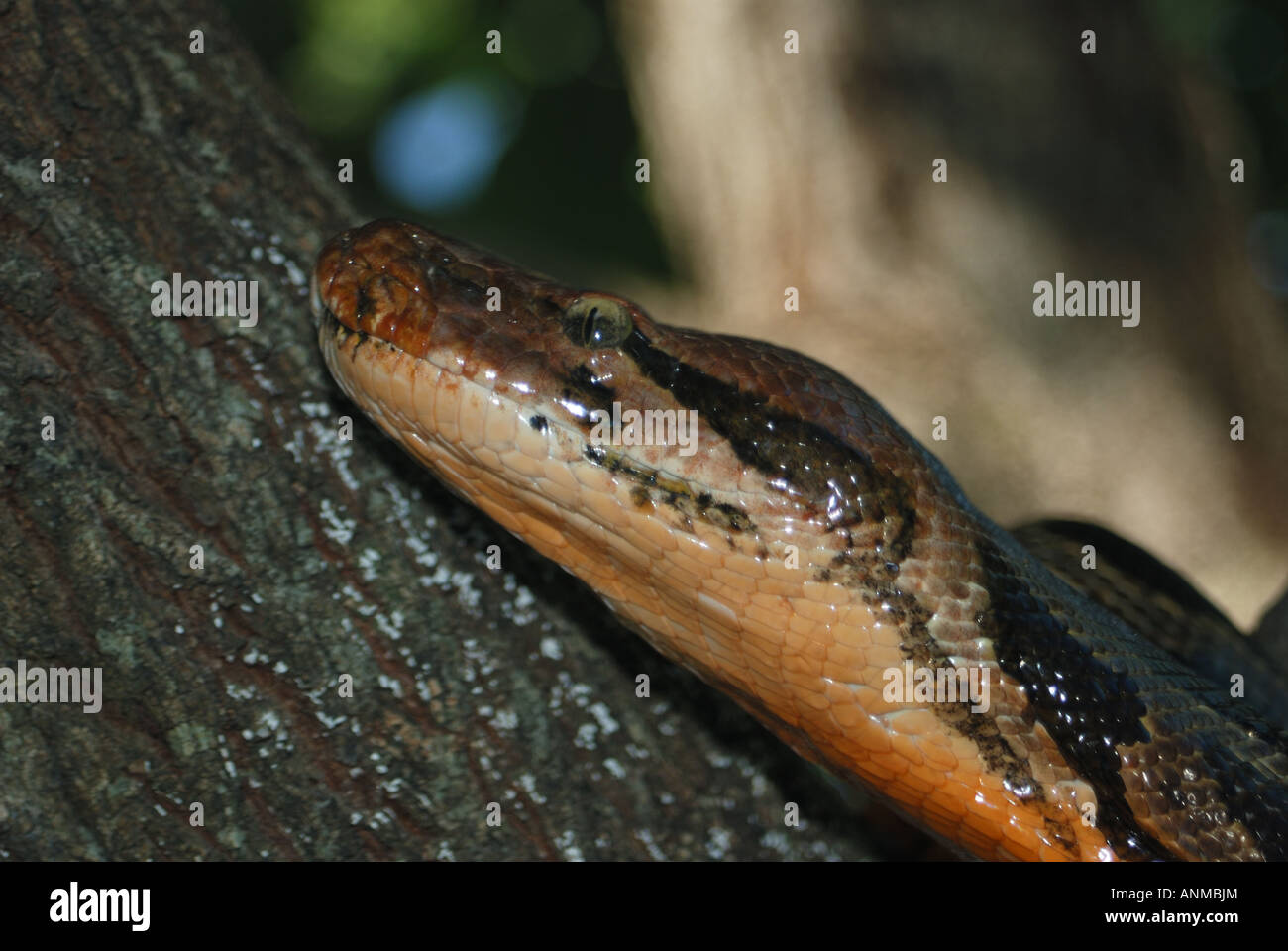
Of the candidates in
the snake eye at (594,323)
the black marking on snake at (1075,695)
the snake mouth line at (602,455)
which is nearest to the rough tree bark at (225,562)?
the snake mouth line at (602,455)

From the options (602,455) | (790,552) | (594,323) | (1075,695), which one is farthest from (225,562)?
(1075,695)

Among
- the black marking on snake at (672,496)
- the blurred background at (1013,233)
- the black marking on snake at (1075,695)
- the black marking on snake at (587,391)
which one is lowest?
the black marking on snake at (1075,695)

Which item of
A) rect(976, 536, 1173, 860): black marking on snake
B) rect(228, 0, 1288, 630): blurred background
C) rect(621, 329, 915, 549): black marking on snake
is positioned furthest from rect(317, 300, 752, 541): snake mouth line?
rect(228, 0, 1288, 630): blurred background

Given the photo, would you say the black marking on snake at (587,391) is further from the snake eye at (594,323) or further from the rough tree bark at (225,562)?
the rough tree bark at (225,562)

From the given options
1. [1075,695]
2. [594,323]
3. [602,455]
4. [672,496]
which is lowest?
[1075,695]

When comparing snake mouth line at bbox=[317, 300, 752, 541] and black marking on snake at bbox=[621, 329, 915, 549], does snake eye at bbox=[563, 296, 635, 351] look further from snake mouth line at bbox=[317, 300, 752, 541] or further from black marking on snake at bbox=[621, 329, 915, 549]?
snake mouth line at bbox=[317, 300, 752, 541]

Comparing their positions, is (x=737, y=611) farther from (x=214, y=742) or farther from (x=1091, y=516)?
(x=1091, y=516)

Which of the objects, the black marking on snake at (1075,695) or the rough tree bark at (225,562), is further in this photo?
the black marking on snake at (1075,695)

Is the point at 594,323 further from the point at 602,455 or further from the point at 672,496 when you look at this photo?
the point at 672,496
